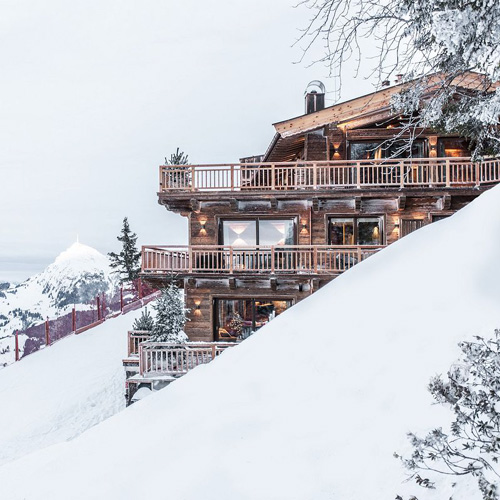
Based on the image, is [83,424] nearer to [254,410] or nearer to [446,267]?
[254,410]

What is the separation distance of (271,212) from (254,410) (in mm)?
13022

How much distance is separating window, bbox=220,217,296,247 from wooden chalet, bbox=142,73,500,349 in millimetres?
48

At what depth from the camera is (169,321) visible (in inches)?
552

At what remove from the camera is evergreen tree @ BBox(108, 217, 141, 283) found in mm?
43531

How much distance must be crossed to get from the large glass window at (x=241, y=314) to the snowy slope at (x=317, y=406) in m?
9.88

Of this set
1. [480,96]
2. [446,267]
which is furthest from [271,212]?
[446,267]

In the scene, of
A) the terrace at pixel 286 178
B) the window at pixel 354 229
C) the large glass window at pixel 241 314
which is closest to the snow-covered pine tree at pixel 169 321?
the large glass window at pixel 241 314

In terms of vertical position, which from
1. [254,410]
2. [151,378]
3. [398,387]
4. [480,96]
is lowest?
[151,378]

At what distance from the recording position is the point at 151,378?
512 inches

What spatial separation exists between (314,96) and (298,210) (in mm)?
8602

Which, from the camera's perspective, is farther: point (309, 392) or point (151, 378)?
point (151, 378)

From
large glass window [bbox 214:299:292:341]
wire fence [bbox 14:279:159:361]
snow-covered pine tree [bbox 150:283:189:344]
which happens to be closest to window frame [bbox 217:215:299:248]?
large glass window [bbox 214:299:292:341]

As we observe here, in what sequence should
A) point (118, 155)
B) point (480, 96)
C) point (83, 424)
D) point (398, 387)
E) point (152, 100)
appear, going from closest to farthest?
point (398, 387), point (480, 96), point (83, 424), point (152, 100), point (118, 155)

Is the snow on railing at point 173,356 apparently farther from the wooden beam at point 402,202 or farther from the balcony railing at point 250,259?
the wooden beam at point 402,202
